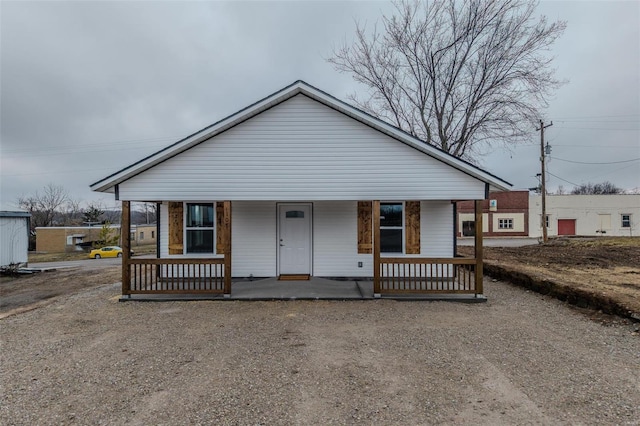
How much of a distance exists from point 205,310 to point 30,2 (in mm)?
14104

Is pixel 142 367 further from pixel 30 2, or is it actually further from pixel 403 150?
pixel 30 2

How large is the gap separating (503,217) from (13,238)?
3854cm

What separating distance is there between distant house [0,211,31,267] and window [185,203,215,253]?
12081 mm

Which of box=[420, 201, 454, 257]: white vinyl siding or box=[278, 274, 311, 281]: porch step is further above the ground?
box=[420, 201, 454, 257]: white vinyl siding

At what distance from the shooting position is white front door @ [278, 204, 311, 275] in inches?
359

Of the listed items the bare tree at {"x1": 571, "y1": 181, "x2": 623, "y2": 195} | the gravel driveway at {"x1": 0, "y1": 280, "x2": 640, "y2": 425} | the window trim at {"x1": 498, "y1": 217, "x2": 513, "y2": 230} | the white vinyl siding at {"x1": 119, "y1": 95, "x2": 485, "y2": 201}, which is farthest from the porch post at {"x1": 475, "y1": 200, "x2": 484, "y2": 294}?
the bare tree at {"x1": 571, "y1": 181, "x2": 623, "y2": 195}

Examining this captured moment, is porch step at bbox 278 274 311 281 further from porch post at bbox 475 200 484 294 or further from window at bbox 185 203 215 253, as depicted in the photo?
porch post at bbox 475 200 484 294

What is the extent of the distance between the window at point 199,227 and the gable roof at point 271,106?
1.93 meters

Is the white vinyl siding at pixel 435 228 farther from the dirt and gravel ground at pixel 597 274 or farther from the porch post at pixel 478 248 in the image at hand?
the dirt and gravel ground at pixel 597 274

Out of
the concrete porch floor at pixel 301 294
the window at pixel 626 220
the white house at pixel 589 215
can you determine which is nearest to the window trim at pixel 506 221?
the white house at pixel 589 215

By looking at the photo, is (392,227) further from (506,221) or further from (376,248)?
(506,221)

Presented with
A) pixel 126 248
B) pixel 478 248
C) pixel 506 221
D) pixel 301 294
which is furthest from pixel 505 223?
pixel 126 248

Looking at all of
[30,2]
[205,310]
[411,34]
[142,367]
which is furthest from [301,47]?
[142,367]

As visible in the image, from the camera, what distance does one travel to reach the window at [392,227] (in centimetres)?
891
